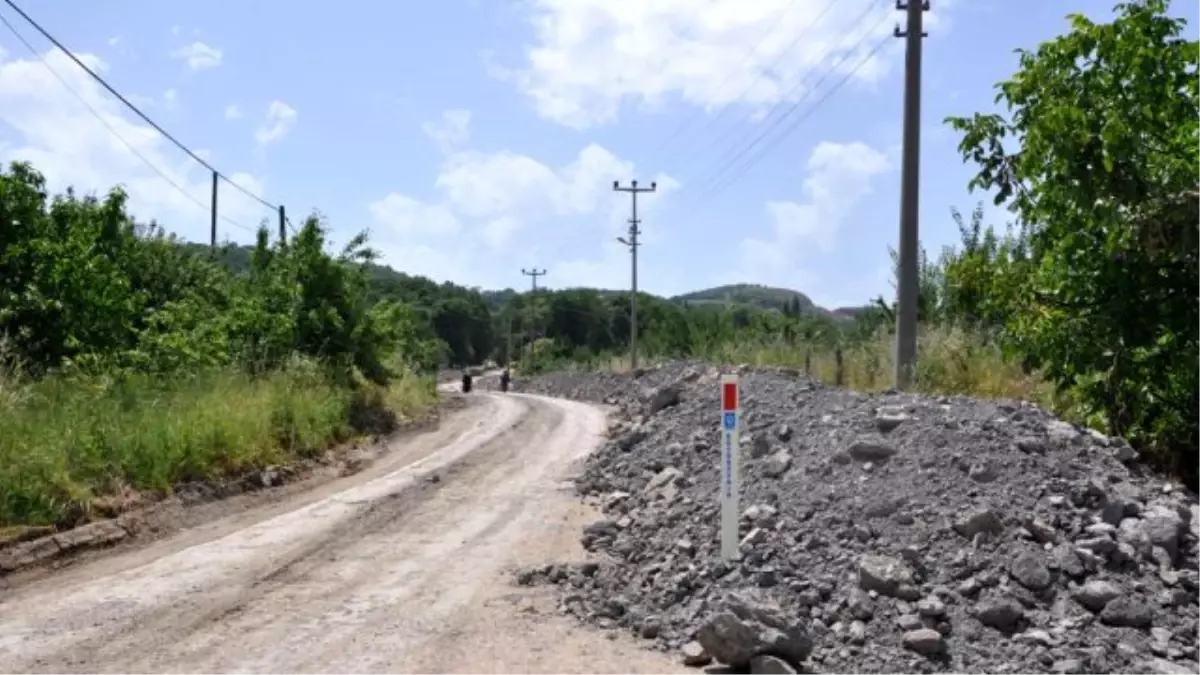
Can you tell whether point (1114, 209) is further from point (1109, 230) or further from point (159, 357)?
point (159, 357)

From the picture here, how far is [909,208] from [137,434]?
10.3m

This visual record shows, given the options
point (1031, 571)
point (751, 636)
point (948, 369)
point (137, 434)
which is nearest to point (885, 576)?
point (1031, 571)

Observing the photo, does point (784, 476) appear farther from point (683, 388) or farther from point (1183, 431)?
point (683, 388)

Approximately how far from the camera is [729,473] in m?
7.06

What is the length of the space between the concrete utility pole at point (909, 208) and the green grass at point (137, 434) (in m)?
8.73

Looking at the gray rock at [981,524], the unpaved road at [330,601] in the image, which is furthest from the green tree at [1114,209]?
the unpaved road at [330,601]

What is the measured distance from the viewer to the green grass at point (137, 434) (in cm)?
900

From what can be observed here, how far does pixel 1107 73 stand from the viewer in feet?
25.6

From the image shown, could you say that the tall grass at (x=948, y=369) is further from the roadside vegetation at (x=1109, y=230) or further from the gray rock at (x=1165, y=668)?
the gray rock at (x=1165, y=668)

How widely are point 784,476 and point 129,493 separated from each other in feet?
21.3

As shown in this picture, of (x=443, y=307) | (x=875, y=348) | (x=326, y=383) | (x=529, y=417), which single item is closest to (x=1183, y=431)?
(x=875, y=348)

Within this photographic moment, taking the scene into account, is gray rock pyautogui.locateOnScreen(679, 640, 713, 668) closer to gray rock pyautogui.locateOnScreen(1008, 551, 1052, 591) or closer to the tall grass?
gray rock pyautogui.locateOnScreen(1008, 551, 1052, 591)

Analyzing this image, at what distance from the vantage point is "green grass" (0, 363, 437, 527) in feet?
29.5

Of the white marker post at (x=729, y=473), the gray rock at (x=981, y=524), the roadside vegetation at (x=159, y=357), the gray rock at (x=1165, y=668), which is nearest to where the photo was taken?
the gray rock at (x=1165, y=668)
